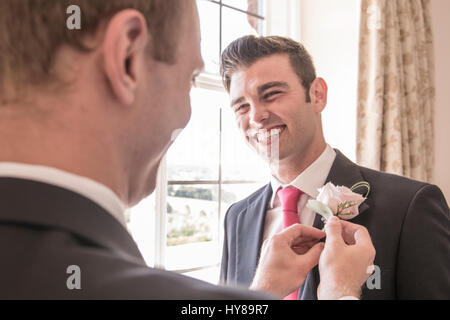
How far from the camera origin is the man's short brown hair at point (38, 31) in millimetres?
363

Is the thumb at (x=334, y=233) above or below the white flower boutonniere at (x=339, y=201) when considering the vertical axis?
below

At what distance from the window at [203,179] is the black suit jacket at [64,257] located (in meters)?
1.50

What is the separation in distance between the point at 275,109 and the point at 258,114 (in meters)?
0.07

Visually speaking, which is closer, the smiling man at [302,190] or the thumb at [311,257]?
the thumb at [311,257]

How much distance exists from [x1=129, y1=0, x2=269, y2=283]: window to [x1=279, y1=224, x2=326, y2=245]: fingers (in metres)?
1.04

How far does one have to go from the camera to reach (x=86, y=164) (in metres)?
0.36

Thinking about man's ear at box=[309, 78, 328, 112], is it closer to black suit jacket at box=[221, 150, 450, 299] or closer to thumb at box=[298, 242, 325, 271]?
black suit jacket at box=[221, 150, 450, 299]

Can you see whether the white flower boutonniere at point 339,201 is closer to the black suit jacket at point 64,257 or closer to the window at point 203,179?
the black suit jacket at point 64,257

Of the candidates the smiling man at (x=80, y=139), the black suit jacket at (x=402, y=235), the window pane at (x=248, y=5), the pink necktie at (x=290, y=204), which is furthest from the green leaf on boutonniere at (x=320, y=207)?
the window pane at (x=248, y=5)

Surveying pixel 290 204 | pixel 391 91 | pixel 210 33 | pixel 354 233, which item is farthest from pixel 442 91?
pixel 354 233

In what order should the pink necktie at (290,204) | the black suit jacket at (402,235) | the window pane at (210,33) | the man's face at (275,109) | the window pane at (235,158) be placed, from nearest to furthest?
1. the black suit jacket at (402,235)
2. the pink necktie at (290,204)
3. the man's face at (275,109)
4. the window pane at (210,33)
5. the window pane at (235,158)

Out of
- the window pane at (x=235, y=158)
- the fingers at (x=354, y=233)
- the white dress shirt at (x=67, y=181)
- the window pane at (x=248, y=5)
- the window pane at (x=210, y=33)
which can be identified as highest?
the window pane at (x=248, y=5)
